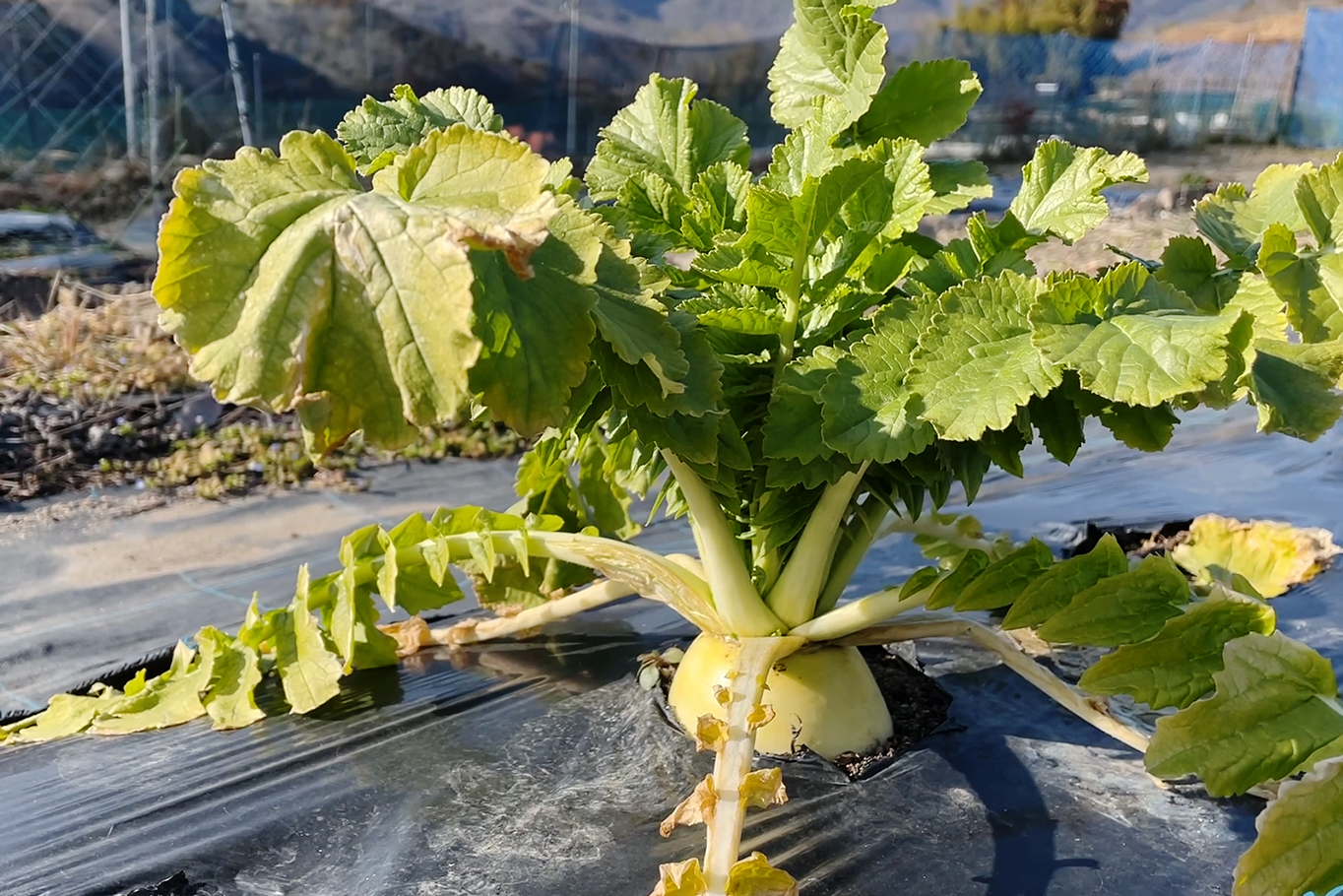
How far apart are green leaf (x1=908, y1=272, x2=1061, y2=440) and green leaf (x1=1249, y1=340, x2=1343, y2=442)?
24cm

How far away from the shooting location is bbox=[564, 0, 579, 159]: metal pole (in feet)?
26.7

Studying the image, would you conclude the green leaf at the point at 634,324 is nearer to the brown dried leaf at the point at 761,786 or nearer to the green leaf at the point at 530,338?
the green leaf at the point at 530,338

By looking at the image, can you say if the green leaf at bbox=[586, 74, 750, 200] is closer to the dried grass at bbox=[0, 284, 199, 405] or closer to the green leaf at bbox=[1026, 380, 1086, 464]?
the green leaf at bbox=[1026, 380, 1086, 464]

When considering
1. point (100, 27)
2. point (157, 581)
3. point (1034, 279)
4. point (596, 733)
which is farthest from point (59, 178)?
point (1034, 279)

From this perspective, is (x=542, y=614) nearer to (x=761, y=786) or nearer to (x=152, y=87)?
(x=761, y=786)

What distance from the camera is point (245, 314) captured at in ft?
2.84

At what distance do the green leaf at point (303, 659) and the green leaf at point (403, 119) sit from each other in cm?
63

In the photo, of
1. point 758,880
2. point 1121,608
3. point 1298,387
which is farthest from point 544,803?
point 1298,387

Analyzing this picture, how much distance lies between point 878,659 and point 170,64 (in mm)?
6796

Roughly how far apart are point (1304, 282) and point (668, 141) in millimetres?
882

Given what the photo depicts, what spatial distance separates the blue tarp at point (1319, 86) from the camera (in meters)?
11.0

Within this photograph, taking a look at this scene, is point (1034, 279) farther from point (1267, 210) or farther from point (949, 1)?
point (949, 1)

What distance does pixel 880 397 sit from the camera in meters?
1.18

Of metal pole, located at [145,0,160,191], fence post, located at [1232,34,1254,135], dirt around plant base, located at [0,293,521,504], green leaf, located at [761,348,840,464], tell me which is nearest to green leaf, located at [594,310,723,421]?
green leaf, located at [761,348,840,464]
